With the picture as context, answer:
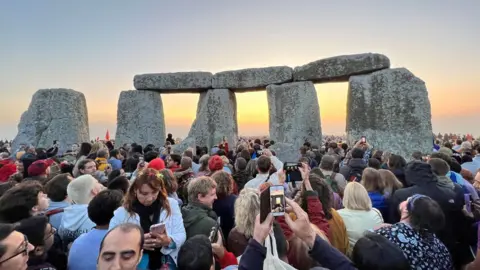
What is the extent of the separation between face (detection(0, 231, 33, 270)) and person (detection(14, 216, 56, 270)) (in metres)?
0.22

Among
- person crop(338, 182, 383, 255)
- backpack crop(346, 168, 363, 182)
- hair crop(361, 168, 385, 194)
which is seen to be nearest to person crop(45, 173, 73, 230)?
person crop(338, 182, 383, 255)

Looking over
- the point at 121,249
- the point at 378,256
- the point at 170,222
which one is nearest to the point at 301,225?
the point at 378,256

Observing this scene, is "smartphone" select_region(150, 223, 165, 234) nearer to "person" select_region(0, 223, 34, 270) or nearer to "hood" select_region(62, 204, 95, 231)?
"person" select_region(0, 223, 34, 270)

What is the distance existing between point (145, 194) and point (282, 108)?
9.89 metres

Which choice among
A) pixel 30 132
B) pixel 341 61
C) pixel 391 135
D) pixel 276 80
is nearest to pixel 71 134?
pixel 30 132

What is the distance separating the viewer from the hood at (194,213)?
97.0 inches

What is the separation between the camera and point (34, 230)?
1887 millimetres

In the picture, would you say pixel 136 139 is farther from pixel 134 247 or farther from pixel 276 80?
pixel 134 247

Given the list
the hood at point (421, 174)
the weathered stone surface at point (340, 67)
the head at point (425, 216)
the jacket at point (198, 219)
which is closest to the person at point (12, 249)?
the jacket at point (198, 219)

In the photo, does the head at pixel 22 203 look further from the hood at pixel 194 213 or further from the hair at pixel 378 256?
the hair at pixel 378 256

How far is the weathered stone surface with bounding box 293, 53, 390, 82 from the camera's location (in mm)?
10812

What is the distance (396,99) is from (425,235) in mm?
9514

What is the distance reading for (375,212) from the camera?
267 centimetres

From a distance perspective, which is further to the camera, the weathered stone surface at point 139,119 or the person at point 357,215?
the weathered stone surface at point 139,119
